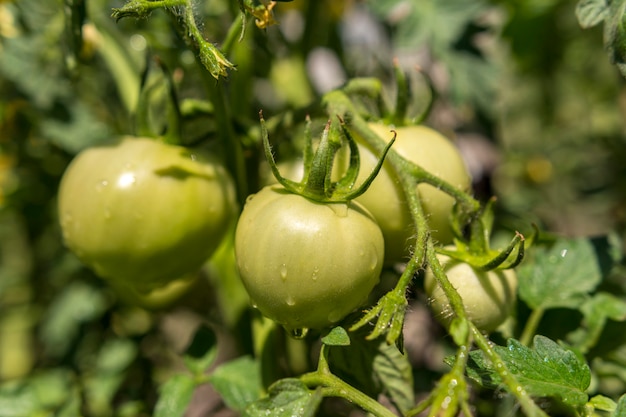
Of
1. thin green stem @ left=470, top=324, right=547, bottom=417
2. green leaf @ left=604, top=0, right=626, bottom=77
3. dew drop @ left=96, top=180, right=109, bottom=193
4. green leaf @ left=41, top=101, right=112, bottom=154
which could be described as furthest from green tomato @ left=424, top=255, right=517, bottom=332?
green leaf @ left=41, top=101, right=112, bottom=154

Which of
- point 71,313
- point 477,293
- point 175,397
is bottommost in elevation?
point 71,313

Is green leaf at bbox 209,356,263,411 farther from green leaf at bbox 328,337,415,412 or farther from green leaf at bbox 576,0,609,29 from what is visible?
green leaf at bbox 576,0,609,29

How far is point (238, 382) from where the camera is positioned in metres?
0.90

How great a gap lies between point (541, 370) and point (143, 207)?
1.51 feet

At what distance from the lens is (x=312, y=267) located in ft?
2.23

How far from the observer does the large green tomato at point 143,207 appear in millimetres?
825

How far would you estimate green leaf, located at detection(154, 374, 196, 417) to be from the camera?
0.85 metres

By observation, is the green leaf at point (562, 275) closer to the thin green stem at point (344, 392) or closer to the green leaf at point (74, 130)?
the thin green stem at point (344, 392)

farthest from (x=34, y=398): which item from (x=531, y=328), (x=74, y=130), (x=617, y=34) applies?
(x=617, y=34)

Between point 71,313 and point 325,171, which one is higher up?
point 325,171

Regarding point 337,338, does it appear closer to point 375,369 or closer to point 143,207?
point 375,369

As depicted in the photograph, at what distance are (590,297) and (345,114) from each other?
450 mm

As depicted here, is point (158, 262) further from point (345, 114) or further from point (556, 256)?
point (556, 256)

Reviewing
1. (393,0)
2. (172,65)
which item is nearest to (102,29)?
(172,65)
